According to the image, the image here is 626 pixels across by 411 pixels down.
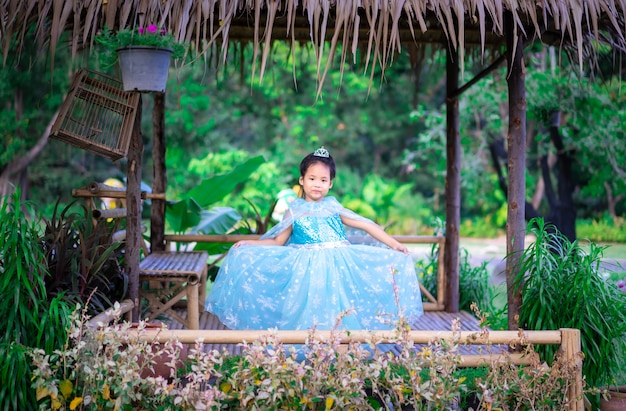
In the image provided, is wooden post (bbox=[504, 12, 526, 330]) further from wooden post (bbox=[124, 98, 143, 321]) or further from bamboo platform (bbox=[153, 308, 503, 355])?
wooden post (bbox=[124, 98, 143, 321])

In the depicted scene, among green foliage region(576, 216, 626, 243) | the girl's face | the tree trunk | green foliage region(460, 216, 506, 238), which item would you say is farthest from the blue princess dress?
green foliage region(460, 216, 506, 238)

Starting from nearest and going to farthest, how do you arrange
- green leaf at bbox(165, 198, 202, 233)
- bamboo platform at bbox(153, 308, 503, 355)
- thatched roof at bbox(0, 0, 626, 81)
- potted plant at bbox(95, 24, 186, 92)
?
thatched roof at bbox(0, 0, 626, 81)
potted plant at bbox(95, 24, 186, 92)
bamboo platform at bbox(153, 308, 503, 355)
green leaf at bbox(165, 198, 202, 233)

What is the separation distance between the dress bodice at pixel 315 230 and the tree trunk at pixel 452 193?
251 centimetres

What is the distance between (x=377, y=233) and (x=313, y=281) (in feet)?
2.34

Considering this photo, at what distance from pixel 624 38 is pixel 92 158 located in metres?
18.2

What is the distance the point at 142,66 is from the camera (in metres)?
5.04

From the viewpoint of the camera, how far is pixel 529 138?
20.3 m

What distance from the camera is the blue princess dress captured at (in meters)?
5.27

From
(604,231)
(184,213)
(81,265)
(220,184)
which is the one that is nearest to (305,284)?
(81,265)

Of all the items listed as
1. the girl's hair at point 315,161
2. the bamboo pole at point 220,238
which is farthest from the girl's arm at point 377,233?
the bamboo pole at point 220,238

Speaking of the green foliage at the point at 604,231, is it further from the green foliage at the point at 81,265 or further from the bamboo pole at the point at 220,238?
the green foliage at the point at 81,265

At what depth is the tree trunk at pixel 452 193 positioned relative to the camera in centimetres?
781

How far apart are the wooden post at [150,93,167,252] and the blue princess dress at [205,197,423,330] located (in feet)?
8.75

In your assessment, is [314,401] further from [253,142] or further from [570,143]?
[253,142]
